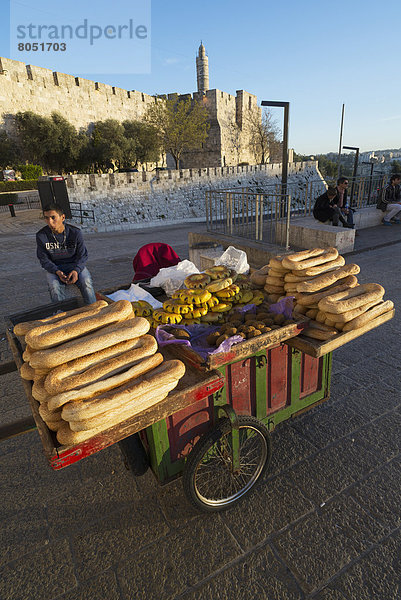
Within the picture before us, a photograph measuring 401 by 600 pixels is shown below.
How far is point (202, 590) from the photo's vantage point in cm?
216

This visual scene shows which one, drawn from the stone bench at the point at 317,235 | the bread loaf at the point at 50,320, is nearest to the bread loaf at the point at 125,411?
the bread loaf at the point at 50,320

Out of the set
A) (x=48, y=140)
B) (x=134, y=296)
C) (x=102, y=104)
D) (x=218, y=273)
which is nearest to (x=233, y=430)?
(x=218, y=273)

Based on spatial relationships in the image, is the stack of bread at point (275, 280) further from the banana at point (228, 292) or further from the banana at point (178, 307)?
the banana at point (178, 307)

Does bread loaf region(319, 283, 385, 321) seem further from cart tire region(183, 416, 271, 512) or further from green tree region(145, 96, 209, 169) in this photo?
green tree region(145, 96, 209, 169)

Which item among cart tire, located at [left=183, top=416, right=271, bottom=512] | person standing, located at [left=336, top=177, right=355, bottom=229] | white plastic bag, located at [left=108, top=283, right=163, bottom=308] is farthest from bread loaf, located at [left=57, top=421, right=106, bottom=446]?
person standing, located at [left=336, top=177, right=355, bottom=229]

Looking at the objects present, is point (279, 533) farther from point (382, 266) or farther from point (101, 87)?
point (101, 87)

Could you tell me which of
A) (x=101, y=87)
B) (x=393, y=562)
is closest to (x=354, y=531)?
(x=393, y=562)

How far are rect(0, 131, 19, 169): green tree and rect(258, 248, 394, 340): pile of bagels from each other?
36188 millimetres

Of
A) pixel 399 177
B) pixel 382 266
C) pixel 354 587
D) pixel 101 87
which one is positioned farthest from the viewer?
pixel 101 87

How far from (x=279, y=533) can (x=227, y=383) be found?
115 cm

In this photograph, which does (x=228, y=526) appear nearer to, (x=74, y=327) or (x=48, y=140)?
(x=74, y=327)

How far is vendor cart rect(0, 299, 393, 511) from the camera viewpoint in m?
2.16

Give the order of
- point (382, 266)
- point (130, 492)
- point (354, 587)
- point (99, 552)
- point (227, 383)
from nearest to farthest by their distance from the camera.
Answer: point (354, 587) < point (99, 552) < point (227, 383) < point (130, 492) < point (382, 266)

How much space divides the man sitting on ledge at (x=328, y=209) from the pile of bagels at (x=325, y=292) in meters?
7.73
